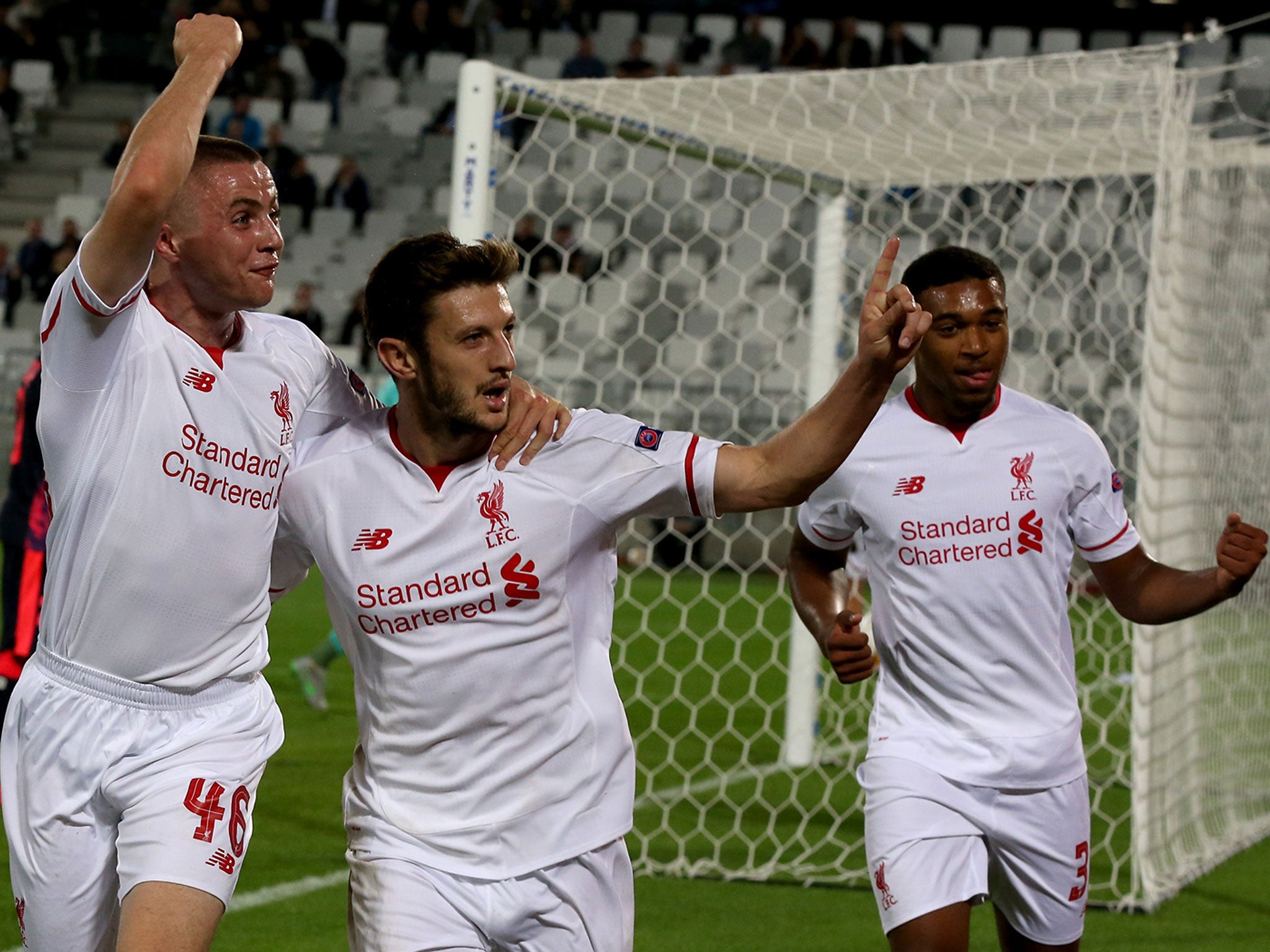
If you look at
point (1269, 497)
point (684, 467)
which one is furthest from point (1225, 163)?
point (684, 467)

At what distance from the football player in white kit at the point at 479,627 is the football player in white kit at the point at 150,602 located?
20 centimetres

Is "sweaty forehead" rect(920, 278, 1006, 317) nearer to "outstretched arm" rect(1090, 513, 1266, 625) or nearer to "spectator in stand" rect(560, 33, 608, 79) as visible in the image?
"outstretched arm" rect(1090, 513, 1266, 625)

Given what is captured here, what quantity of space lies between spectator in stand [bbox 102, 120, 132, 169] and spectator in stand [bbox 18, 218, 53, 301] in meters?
1.30

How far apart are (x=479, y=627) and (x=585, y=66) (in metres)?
17.4

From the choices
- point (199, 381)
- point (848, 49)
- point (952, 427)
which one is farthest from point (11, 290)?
point (199, 381)

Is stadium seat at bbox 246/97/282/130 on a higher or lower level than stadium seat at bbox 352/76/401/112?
lower

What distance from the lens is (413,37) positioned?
71.3ft

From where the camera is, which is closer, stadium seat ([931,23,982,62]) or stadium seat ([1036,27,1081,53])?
stadium seat ([1036,27,1081,53])

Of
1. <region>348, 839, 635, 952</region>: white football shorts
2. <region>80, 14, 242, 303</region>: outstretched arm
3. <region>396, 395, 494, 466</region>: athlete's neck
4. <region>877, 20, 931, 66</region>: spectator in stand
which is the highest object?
<region>877, 20, 931, 66</region>: spectator in stand

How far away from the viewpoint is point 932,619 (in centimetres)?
388

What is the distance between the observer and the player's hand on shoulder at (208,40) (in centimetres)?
285

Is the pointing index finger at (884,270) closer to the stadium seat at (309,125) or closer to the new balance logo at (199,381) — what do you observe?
the new balance logo at (199,381)

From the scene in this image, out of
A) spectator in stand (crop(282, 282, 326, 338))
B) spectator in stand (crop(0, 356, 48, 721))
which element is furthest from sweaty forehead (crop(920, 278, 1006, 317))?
spectator in stand (crop(282, 282, 326, 338))

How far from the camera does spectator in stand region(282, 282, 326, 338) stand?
15.8 m
